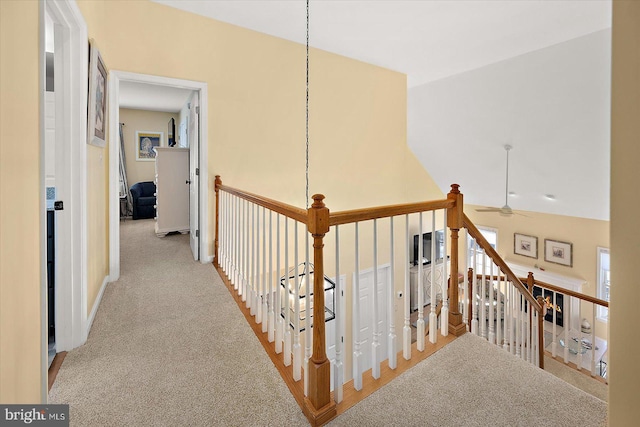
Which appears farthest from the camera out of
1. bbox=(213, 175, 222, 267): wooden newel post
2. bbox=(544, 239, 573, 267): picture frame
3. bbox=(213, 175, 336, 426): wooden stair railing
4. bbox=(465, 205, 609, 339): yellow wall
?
bbox=(544, 239, 573, 267): picture frame

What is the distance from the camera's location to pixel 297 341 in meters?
1.64

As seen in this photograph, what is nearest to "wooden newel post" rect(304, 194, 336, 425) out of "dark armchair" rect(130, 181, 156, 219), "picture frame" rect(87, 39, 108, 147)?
"picture frame" rect(87, 39, 108, 147)

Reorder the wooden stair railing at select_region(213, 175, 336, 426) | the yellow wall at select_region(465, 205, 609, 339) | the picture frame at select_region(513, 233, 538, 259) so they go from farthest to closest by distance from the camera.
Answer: the picture frame at select_region(513, 233, 538, 259) → the yellow wall at select_region(465, 205, 609, 339) → the wooden stair railing at select_region(213, 175, 336, 426)

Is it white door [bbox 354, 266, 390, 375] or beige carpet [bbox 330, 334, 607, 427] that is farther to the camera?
→ white door [bbox 354, 266, 390, 375]

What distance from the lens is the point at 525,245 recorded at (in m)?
7.00

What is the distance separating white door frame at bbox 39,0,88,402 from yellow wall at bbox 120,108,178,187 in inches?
223

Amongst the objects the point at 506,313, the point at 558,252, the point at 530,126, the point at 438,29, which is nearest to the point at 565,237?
the point at 558,252

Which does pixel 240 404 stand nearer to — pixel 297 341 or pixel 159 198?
pixel 297 341

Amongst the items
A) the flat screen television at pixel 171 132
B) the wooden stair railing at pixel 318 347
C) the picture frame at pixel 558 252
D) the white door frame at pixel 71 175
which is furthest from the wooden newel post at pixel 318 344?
the picture frame at pixel 558 252

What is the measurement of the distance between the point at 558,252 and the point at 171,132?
8.54 meters

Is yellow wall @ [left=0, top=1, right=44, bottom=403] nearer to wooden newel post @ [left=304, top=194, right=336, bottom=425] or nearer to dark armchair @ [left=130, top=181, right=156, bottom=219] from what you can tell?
wooden newel post @ [left=304, top=194, right=336, bottom=425]

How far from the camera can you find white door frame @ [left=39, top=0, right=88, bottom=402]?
183 centimetres

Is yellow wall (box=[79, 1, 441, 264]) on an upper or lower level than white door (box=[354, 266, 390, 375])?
upper

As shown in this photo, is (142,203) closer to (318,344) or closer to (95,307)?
(95,307)
